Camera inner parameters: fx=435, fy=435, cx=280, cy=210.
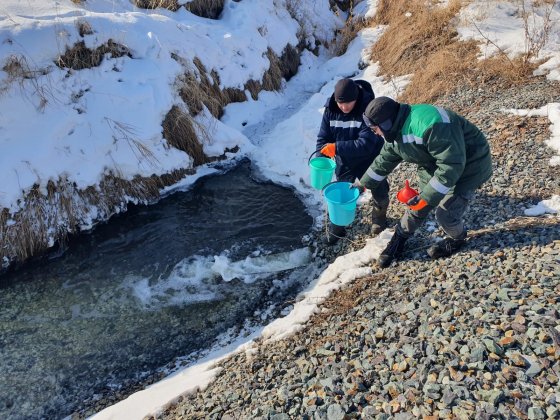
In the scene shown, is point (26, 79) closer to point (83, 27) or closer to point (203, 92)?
point (83, 27)

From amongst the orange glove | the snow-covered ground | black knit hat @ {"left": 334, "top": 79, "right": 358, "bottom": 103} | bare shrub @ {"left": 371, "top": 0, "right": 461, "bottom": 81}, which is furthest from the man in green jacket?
bare shrub @ {"left": 371, "top": 0, "right": 461, "bottom": 81}

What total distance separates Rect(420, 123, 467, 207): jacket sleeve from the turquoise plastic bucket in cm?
107

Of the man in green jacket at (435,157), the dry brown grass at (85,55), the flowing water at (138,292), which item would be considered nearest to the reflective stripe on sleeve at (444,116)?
the man in green jacket at (435,157)

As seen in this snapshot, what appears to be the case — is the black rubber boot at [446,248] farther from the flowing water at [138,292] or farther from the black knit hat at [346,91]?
the flowing water at [138,292]

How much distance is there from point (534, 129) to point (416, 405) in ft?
15.1

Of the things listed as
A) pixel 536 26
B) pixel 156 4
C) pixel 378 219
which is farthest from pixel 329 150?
pixel 156 4

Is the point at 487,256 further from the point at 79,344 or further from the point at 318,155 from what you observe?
the point at 79,344

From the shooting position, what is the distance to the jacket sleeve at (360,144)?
4.62 meters

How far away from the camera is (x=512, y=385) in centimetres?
282

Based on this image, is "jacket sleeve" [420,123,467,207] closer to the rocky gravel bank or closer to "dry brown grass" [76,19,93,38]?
the rocky gravel bank

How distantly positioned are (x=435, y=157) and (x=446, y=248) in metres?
1.21

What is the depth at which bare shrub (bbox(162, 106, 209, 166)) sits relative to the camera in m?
7.36

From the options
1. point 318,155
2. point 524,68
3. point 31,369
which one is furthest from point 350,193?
point 524,68

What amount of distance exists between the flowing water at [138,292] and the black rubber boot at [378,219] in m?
1.04
